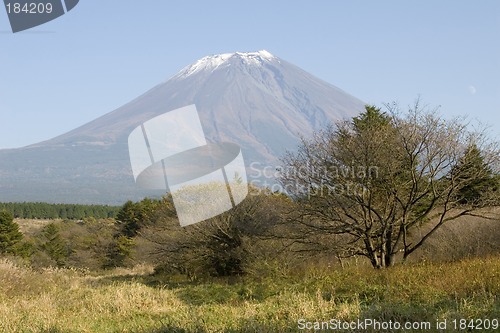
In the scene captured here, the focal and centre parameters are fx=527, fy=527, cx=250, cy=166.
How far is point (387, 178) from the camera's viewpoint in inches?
680

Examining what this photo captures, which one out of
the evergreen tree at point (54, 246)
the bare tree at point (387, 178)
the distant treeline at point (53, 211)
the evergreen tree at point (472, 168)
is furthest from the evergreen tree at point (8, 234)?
the distant treeline at point (53, 211)

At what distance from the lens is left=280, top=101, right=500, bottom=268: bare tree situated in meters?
17.2

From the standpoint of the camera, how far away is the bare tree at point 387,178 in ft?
56.3

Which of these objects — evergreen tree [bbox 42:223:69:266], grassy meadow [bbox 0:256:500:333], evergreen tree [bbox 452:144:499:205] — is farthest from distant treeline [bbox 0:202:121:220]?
grassy meadow [bbox 0:256:500:333]

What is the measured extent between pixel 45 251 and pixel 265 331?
6096cm

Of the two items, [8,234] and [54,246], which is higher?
[8,234]

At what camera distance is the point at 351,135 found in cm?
1889

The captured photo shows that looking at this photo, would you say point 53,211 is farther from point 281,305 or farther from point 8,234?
point 281,305

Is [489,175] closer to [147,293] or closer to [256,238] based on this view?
[256,238]

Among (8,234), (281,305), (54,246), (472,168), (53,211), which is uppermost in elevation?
(472,168)

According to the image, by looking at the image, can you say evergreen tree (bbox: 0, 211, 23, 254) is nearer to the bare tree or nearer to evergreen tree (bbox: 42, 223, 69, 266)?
evergreen tree (bbox: 42, 223, 69, 266)

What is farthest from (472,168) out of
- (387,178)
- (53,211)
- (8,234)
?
(53,211)

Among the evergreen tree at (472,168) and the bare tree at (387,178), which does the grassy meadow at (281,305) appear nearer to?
the bare tree at (387,178)

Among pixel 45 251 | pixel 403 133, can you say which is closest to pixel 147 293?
pixel 403 133
